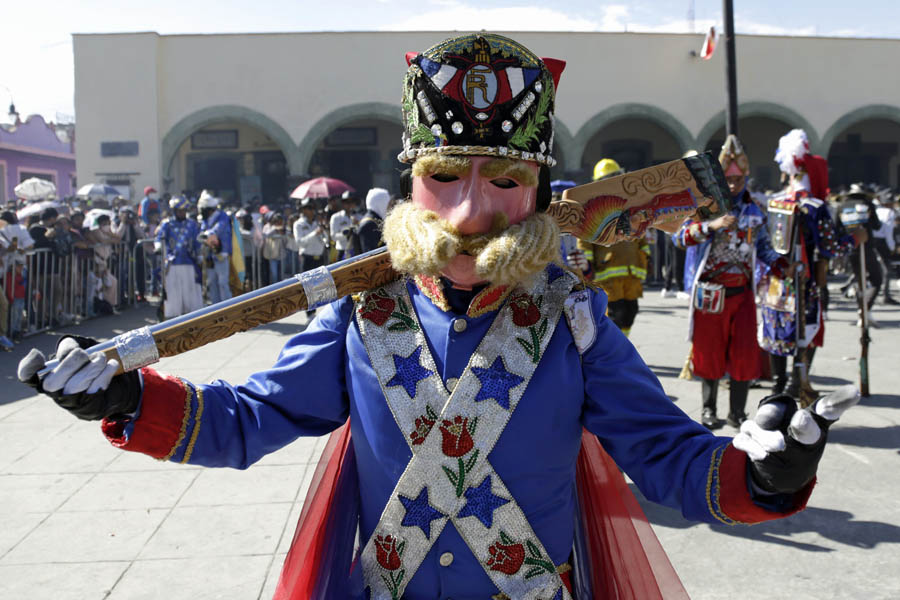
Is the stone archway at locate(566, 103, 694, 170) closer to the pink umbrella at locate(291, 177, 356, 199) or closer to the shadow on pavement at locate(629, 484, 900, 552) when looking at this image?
the pink umbrella at locate(291, 177, 356, 199)

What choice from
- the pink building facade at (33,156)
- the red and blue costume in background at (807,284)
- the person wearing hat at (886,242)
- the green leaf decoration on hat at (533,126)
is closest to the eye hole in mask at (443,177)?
the green leaf decoration on hat at (533,126)

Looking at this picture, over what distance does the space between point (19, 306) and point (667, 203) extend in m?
9.85

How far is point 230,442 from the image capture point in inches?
73.2

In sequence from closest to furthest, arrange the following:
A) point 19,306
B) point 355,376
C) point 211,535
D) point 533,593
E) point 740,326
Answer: point 533,593 → point 355,376 → point 211,535 → point 740,326 → point 19,306

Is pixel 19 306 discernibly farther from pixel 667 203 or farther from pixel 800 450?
pixel 800 450

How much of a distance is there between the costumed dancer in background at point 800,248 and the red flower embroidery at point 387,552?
16.0 feet

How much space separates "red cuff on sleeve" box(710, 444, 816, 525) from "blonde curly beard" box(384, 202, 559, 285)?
22.1 inches

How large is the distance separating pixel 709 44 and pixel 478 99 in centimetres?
2226

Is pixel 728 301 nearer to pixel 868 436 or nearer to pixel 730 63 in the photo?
pixel 868 436

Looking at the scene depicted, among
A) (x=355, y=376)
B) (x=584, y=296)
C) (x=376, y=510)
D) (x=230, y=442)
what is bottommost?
(x=376, y=510)

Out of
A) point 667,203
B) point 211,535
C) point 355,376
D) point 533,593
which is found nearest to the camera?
point 533,593

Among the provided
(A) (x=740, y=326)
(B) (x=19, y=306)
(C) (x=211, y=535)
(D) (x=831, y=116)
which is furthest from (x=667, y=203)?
(D) (x=831, y=116)

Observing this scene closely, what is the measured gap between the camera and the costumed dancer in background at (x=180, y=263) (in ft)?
37.1

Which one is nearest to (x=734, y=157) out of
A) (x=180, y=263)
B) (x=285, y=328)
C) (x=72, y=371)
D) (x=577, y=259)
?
(x=577, y=259)
